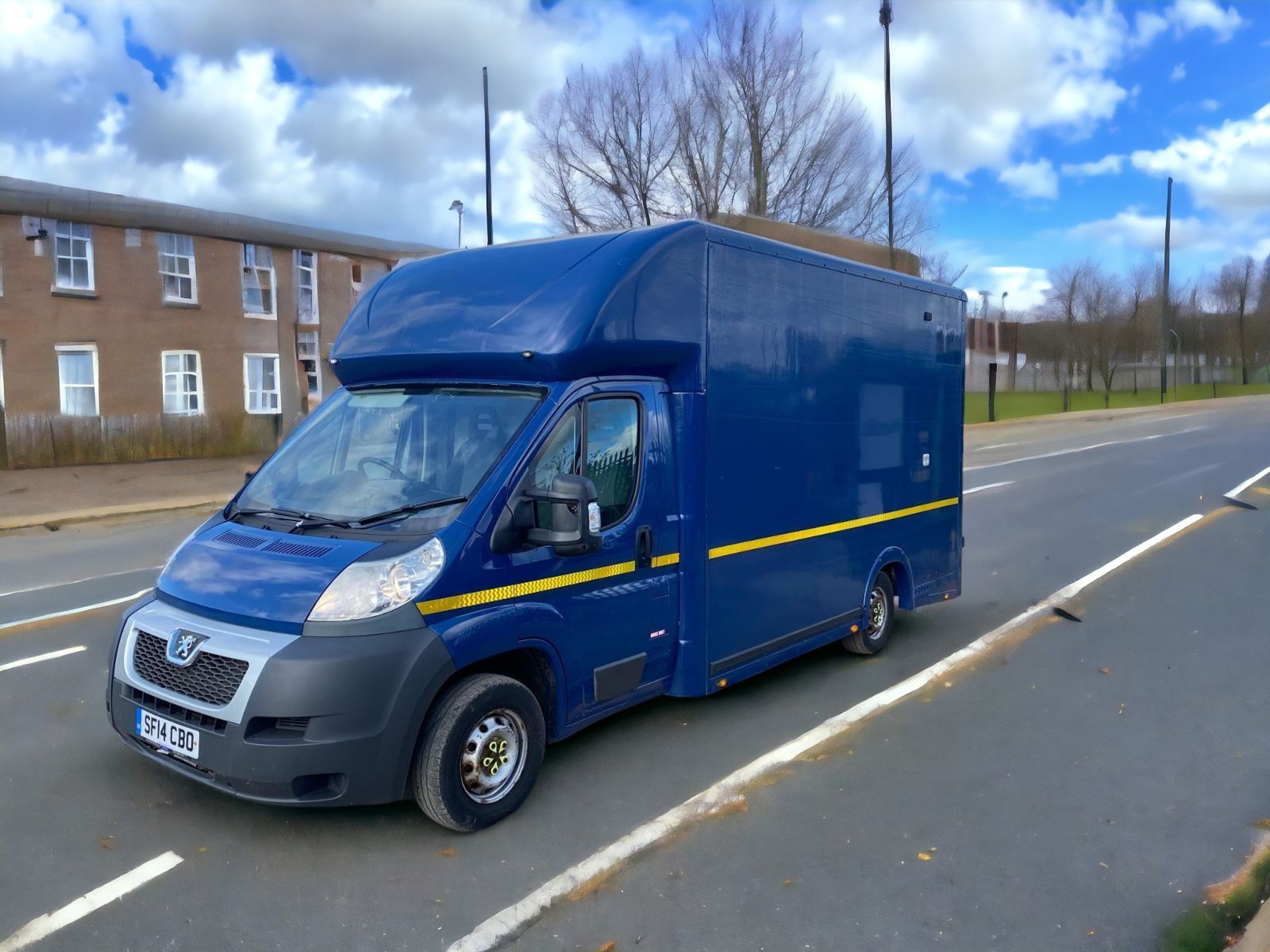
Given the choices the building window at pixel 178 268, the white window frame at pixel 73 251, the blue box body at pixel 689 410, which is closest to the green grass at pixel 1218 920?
the blue box body at pixel 689 410

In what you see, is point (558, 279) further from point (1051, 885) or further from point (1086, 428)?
point (1086, 428)

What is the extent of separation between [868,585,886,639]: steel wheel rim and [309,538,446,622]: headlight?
4137 mm

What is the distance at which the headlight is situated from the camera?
4090 millimetres

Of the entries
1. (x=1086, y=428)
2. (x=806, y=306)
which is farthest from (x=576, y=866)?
(x=1086, y=428)

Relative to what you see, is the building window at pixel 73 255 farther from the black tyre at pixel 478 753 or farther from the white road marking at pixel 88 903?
the black tyre at pixel 478 753

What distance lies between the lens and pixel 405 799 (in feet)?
15.6

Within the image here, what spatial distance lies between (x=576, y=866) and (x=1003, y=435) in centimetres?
3160

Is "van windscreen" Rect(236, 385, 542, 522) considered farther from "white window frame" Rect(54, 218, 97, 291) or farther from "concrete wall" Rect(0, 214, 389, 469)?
"white window frame" Rect(54, 218, 97, 291)

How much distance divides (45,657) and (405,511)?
4.28 m

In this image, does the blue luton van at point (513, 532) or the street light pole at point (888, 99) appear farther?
the street light pole at point (888, 99)

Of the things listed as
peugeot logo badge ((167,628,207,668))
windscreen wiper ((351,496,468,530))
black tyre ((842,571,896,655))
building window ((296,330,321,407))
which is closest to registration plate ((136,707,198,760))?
peugeot logo badge ((167,628,207,668))

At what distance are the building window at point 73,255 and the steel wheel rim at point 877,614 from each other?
2050 cm

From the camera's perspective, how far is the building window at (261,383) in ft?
84.0

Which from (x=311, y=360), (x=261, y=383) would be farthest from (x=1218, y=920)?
(x=311, y=360)
